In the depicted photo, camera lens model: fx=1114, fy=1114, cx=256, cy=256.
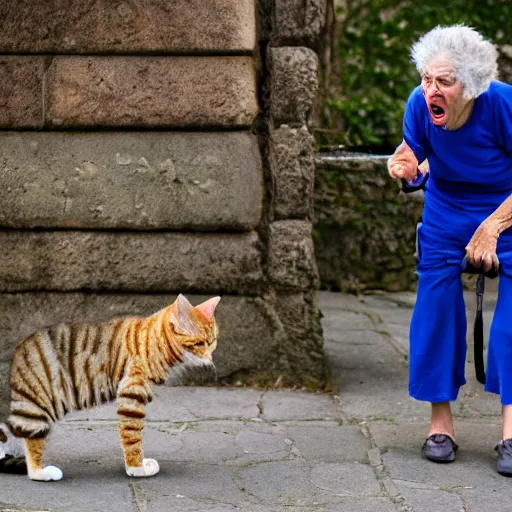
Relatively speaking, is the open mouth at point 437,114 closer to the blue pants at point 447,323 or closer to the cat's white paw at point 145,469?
the blue pants at point 447,323

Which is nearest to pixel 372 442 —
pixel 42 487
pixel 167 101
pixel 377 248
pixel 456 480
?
pixel 456 480

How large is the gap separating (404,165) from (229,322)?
4.68 ft

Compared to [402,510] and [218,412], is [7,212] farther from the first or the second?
[402,510]

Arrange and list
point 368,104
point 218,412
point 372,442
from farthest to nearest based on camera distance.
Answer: point 368,104
point 218,412
point 372,442

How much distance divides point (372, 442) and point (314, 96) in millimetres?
1698

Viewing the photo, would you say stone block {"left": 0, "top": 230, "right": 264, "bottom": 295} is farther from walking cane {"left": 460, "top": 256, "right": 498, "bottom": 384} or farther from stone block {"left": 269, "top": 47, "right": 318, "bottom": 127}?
walking cane {"left": 460, "top": 256, "right": 498, "bottom": 384}

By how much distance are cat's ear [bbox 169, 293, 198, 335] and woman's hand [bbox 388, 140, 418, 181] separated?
1006 mm

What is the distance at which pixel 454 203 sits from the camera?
175 inches

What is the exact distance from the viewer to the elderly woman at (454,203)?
414 cm

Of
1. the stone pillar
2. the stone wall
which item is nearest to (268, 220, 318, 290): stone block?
the stone pillar

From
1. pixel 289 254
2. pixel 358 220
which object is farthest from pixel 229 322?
pixel 358 220

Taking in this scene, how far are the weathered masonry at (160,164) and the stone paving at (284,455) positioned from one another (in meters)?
0.48

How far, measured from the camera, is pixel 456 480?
4.18 meters

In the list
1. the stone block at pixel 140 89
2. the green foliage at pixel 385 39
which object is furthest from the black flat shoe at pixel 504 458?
the green foliage at pixel 385 39
